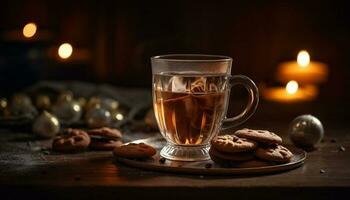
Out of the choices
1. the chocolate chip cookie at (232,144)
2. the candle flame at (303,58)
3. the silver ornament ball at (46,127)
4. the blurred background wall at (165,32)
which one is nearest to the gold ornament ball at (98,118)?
the silver ornament ball at (46,127)

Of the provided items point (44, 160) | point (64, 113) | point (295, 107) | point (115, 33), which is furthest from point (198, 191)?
point (115, 33)

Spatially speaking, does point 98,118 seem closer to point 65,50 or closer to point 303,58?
point 65,50

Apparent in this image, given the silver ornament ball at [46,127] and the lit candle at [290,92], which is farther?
the lit candle at [290,92]

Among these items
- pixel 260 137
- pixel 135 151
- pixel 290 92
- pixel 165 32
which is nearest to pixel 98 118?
pixel 135 151

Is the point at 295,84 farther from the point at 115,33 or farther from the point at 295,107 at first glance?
the point at 115,33

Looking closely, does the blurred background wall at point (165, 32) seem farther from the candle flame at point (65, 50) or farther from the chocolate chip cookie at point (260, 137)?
the chocolate chip cookie at point (260, 137)

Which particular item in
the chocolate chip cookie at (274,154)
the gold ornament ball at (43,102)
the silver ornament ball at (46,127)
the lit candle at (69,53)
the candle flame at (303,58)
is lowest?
the chocolate chip cookie at (274,154)
